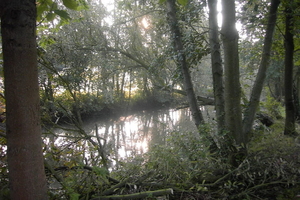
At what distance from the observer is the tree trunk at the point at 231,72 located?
2.68 metres

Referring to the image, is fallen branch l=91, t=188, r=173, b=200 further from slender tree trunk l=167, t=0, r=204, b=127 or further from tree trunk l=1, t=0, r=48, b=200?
slender tree trunk l=167, t=0, r=204, b=127

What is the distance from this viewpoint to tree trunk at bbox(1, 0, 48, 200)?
40.4 inches

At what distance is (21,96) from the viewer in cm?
104

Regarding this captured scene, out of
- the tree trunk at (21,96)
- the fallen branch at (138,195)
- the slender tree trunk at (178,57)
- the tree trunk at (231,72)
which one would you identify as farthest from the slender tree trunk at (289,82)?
the tree trunk at (21,96)

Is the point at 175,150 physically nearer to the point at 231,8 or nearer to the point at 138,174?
the point at 138,174

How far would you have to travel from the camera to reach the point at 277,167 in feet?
7.72

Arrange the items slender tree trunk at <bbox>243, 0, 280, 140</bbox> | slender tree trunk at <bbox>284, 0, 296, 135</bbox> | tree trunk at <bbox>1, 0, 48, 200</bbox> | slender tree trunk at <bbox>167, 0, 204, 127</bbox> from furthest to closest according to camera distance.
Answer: slender tree trunk at <bbox>167, 0, 204, 127</bbox>, slender tree trunk at <bbox>284, 0, 296, 135</bbox>, slender tree trunk at <bbox>243, 0, 280, 140</bbox>, tree trunk at <bbox>1, 0, 48, 200</bbox>

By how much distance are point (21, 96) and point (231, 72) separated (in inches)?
95.4

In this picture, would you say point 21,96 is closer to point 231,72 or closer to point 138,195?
point 138,195

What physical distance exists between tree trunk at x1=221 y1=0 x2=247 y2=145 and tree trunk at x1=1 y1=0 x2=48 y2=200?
2269 mm

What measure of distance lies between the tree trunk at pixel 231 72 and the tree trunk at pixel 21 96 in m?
2.27

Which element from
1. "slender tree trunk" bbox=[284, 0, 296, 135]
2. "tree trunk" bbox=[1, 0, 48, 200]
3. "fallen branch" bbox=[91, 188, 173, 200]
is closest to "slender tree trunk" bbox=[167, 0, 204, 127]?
"slender tree trunk" bbox=[284, 0, 296, 135]

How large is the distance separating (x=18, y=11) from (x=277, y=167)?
2659mm

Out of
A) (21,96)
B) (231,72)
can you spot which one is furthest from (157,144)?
(21,96)
